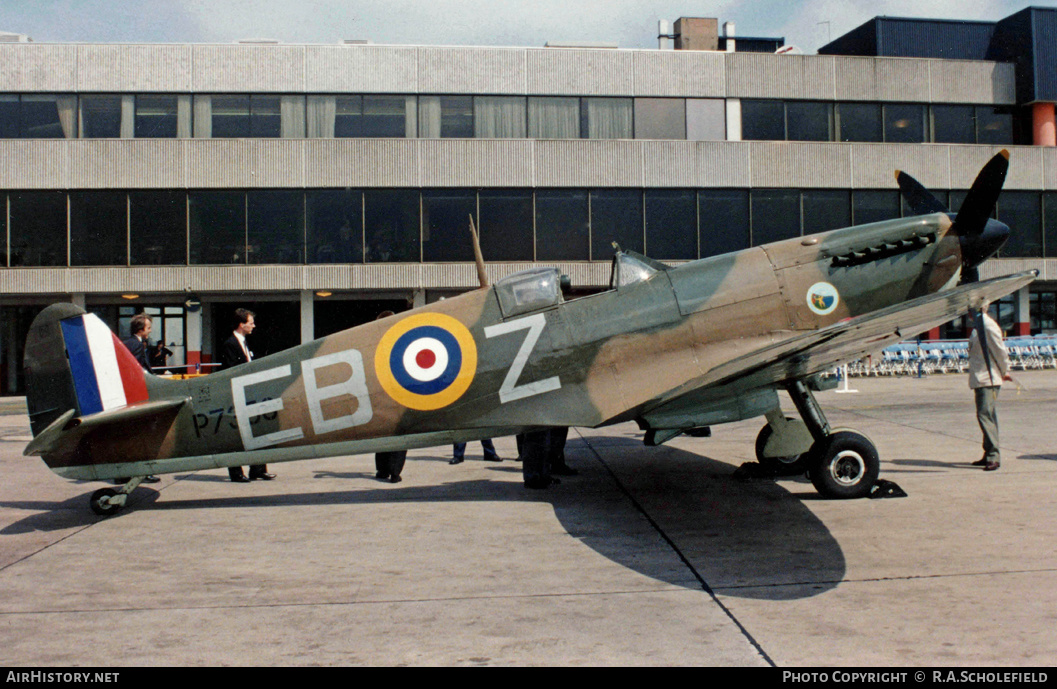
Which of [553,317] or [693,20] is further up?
[693,20]

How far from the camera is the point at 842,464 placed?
6945mm

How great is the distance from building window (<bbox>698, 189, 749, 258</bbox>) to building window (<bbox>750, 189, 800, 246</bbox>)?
370 mm

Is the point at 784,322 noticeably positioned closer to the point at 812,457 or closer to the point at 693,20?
the point at 812,457

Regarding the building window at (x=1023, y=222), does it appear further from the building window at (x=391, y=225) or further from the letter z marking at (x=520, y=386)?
the letter z marking at (x=520, y=386)

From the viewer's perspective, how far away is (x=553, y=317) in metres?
7.10

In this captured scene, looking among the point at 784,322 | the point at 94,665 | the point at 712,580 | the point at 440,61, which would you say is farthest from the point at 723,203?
the point at 94,665

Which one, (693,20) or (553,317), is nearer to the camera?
(553,317)

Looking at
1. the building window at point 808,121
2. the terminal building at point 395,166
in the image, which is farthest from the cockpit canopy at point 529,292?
the building window at point 808,121

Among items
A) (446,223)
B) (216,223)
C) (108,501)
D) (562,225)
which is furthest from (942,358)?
(108,501)

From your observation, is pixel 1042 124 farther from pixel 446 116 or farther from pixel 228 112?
pixel 228 112

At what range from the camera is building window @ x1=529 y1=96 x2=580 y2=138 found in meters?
24.8

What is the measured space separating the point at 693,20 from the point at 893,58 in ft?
22.5

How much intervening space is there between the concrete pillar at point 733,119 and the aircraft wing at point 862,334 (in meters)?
20.8

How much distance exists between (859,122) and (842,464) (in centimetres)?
2253
